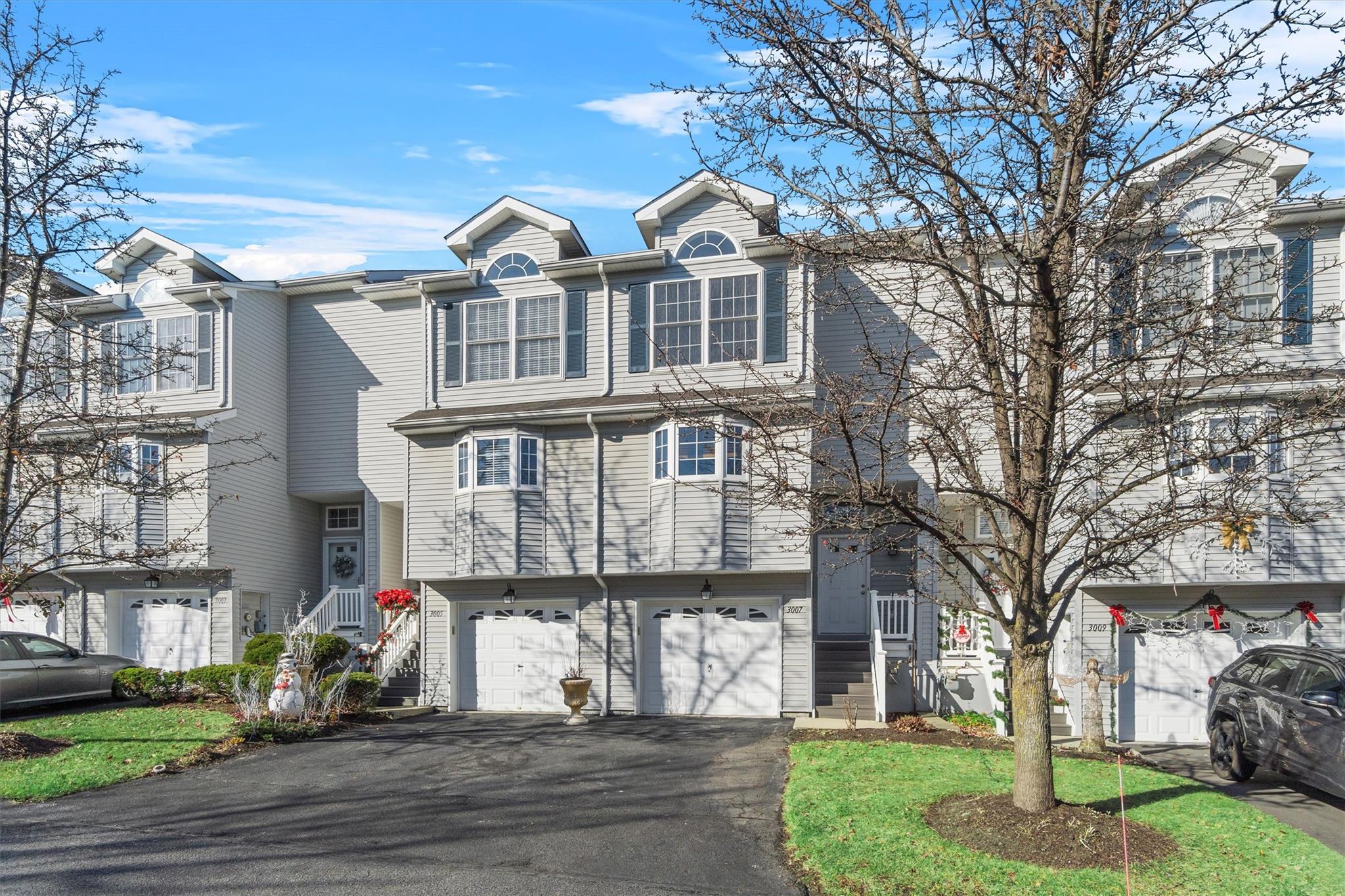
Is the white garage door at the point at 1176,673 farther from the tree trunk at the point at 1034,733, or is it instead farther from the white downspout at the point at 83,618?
the white downspout at the point at 83,618

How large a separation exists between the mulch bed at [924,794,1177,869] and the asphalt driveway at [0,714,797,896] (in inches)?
67.6

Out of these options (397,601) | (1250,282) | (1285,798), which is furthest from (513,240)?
(1285,798)

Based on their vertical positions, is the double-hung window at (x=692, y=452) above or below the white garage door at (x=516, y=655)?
above

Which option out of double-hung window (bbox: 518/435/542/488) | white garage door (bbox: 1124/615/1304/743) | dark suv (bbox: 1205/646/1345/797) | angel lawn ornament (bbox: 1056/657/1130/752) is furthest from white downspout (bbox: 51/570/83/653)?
dark suv (bbox: 1205/646/1345/797)

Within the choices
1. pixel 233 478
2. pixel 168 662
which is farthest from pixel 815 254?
pixel 168 662

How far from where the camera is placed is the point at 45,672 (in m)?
16.6

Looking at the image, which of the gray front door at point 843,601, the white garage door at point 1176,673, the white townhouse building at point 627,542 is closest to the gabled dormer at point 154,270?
the white townhouse building at point 627,542

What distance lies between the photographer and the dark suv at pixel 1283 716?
33.8ft

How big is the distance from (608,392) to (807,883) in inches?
440

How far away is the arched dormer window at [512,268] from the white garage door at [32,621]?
1144 cm

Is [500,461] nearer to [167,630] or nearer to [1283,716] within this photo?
[167,630]

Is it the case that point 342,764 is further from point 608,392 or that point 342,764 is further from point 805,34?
point 805,34

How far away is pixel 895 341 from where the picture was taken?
17.5 metres

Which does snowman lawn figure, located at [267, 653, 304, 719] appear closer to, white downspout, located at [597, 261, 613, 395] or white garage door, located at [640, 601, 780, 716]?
white garage door, located at [640, 601, 780, 716]
